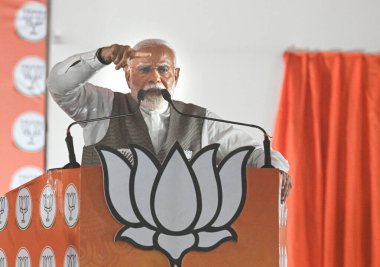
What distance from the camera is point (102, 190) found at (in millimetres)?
1344

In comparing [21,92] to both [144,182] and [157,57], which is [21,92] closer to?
[157,57]

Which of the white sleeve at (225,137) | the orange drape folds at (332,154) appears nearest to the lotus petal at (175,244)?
the white sleeve at (225,137)

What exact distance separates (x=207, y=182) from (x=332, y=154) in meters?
2.21

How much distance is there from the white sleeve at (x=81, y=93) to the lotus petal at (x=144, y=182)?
1.82 ft

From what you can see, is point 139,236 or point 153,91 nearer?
point 139,236

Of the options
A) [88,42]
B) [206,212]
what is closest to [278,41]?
[88,42]

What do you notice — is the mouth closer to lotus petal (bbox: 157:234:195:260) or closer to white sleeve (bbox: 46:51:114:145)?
white sleeve (bbox: 46:51:114:145)

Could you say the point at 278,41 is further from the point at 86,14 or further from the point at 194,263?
the point at 194,263

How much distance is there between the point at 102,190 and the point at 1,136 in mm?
2169

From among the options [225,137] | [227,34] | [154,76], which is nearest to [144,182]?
[225,137]

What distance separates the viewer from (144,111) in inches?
88.2

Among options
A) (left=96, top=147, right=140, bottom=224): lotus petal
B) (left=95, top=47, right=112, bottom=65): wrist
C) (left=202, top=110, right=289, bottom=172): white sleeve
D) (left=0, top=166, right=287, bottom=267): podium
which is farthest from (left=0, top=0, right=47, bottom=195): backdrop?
(left=96, top=147, right=140, bottom=224): lotus petal

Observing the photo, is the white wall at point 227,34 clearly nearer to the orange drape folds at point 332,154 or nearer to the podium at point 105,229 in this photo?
the orange drape folds at point 332,154

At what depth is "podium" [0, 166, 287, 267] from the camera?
1332 mm
